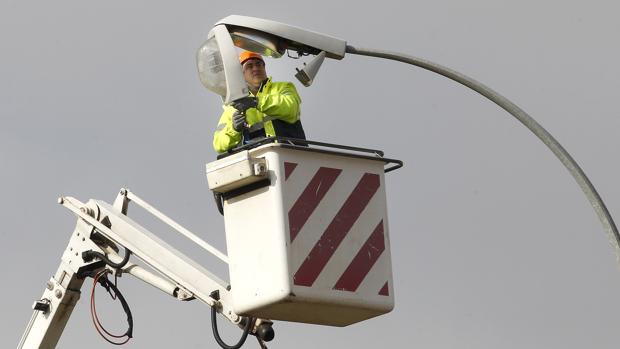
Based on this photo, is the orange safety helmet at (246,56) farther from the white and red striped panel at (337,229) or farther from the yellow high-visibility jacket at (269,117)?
the white and red striped panel at (337,229)

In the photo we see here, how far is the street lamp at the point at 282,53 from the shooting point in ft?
47.8

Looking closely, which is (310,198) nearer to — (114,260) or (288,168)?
(288,168)

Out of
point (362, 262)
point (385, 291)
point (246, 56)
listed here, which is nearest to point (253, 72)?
point (246, 56)

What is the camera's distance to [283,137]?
14258mm

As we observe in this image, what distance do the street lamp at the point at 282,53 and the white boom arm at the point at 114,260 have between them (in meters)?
1.79

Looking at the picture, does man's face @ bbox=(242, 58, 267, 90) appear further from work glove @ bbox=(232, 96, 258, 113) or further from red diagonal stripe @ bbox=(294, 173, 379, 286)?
red diagonal stripe @ bbox=(294, 173, 379, 286)

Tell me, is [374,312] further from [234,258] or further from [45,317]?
[45,317]

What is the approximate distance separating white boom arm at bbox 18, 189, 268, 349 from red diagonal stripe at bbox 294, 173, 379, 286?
55.6 inches

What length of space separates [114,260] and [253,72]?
2.55 meters

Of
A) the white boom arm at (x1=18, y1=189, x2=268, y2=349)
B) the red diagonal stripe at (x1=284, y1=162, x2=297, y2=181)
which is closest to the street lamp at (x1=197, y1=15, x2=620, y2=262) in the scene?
the red diagonal stripe at (x1=284, y1=162, x2=297, y2=181)

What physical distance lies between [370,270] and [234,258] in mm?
1061

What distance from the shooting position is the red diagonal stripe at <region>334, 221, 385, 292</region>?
14148mm

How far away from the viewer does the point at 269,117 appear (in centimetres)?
1484

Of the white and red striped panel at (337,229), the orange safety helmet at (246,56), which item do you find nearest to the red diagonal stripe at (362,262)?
the white and red striped panel at (337,229)
